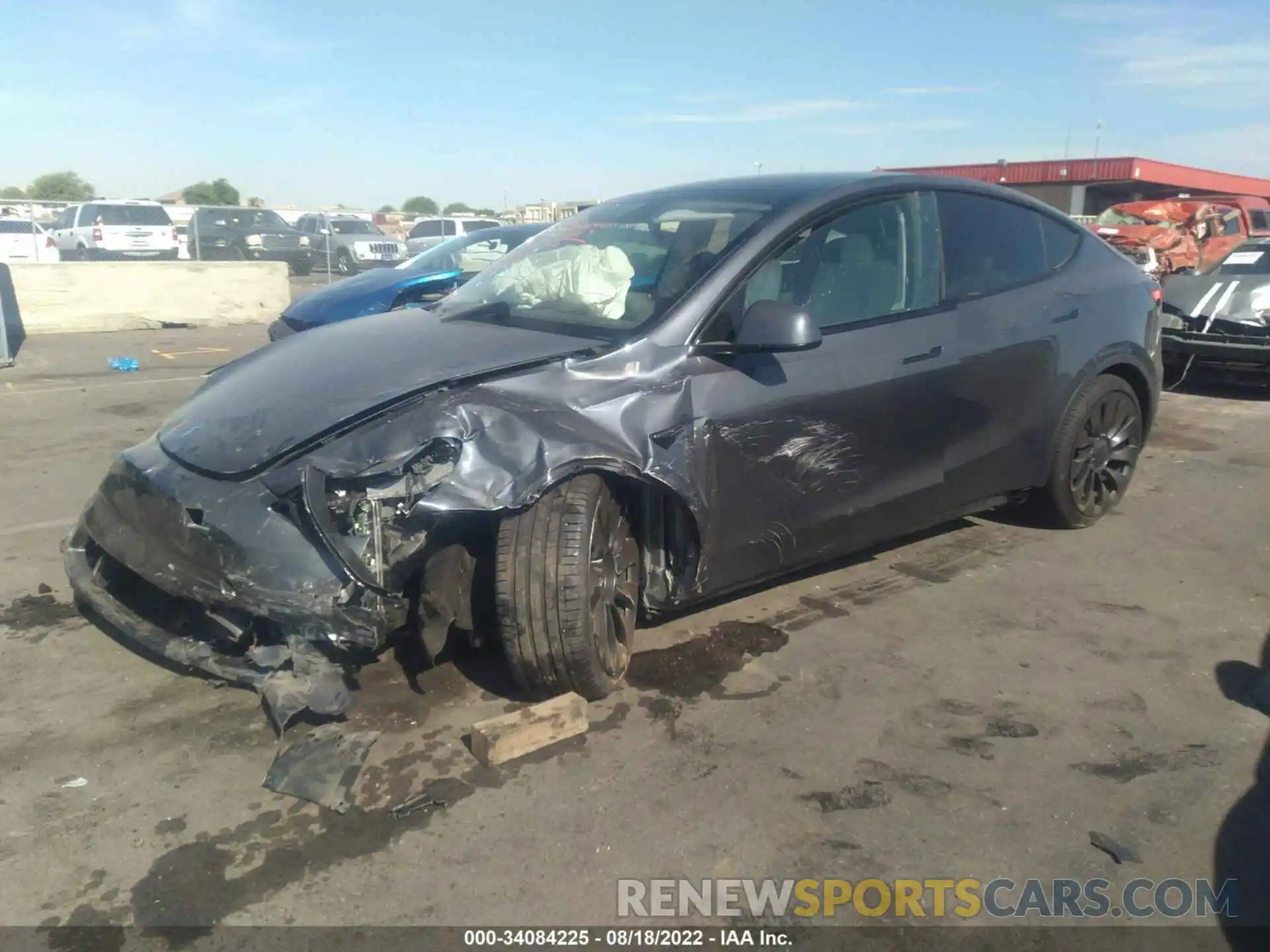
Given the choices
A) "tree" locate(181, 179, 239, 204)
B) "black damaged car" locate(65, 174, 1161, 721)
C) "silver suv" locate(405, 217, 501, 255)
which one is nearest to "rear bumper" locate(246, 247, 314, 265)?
"silver suv" locate(405, 217, 501, 255)

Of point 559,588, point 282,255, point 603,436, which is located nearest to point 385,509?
point 559,588

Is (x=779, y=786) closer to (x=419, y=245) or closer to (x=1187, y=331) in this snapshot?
(x=1187, y=331)

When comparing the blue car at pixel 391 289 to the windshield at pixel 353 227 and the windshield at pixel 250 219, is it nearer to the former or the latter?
the windshield at pixel 250 219

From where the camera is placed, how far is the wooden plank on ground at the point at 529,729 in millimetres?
3102

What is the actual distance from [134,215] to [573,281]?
21.4m

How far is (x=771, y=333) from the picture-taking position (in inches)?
135

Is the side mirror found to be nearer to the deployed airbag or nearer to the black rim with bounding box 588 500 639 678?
the deployed airbag

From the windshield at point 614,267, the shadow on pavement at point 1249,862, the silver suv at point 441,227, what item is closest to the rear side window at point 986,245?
the windshield at point 614,267

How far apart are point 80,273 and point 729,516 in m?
14.2

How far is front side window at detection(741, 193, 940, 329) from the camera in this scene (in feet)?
12.6

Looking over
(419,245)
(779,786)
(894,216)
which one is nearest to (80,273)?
(419,245)

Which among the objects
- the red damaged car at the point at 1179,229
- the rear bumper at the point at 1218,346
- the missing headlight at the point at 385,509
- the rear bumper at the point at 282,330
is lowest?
the missing headlight at the point at 385,509

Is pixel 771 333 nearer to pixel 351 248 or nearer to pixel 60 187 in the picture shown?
pixel 351 248

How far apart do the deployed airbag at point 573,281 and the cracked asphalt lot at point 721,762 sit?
1.33 metres
